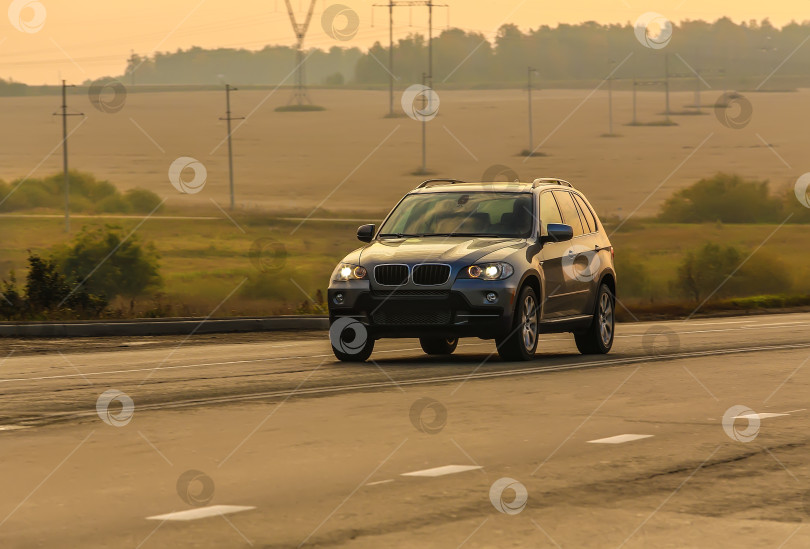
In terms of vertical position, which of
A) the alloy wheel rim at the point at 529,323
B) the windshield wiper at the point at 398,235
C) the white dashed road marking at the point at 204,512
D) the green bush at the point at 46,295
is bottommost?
the green bush at the point at 46,295

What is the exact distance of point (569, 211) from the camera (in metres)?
17.8

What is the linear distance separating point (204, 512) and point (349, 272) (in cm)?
840

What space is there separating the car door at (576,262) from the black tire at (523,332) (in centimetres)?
73

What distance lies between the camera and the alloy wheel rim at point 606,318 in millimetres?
17750

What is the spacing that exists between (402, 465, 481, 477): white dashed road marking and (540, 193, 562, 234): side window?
804 centimetres

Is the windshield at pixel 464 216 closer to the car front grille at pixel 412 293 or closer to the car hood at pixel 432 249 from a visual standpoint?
the car hood at pixel 432 249

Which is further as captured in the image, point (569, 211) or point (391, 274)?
point (569, 211)

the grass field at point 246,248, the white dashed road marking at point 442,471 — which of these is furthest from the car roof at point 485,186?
the grass field at point 246,248

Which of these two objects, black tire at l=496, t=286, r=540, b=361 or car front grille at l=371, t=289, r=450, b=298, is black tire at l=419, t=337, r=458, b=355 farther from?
car front grille at l=371, t=289, r=450, b=298

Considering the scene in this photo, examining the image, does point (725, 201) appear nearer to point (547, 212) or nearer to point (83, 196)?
point (83, 196)

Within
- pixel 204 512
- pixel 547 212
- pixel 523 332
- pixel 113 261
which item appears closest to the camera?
pixel 204 512

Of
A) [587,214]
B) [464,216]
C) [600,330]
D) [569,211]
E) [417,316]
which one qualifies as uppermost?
[464,216]

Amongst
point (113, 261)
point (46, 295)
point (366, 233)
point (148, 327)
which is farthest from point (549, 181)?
point (113, 261)

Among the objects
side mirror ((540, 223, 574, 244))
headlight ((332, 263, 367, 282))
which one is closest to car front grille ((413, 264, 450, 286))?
headlight ((332, 263, 367, 282))
